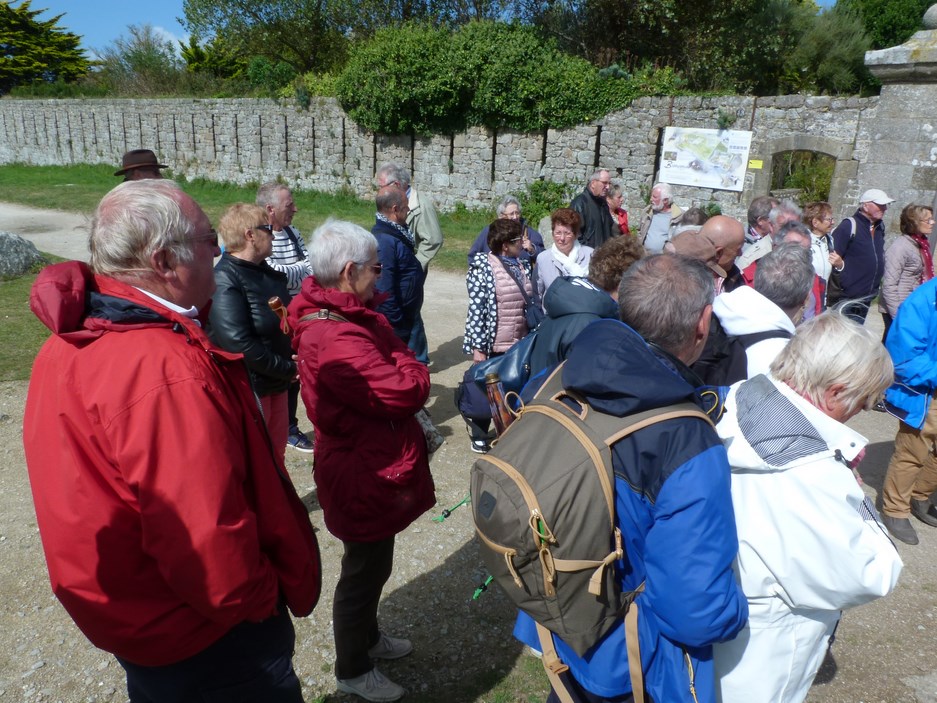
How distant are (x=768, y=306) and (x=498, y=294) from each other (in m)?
2.32

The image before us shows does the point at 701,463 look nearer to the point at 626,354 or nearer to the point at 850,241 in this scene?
the point at 626,354

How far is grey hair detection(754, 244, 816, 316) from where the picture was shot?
291 centimetres

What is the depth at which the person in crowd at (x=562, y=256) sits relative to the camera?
5012mm

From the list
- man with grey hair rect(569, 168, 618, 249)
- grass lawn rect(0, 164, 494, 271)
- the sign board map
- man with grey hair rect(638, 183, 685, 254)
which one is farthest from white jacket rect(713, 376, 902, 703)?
the sign board map

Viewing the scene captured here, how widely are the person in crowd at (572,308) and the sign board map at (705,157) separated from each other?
9209 mm

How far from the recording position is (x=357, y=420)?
92.4 inches

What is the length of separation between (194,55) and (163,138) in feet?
36.8

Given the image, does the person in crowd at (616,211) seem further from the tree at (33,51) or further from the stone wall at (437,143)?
the tree at (33,51)

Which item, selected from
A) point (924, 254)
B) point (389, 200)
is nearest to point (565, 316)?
point (389, 200)

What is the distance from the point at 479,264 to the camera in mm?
4715

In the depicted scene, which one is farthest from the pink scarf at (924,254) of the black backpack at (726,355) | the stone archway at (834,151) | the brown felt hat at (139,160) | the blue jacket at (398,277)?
the brown felt hat at (139,160)

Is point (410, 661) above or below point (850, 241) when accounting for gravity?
below

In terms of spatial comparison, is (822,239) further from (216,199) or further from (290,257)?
(216,199)

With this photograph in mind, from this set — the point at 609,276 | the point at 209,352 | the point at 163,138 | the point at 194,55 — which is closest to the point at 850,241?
the point at 609,276
